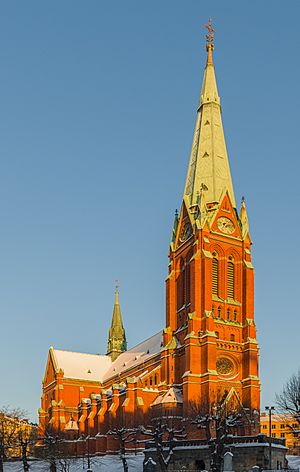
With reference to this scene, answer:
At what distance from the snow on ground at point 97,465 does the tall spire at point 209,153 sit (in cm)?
3435

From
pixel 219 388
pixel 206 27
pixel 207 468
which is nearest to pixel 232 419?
pixel 207 468

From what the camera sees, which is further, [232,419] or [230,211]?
[230,211]

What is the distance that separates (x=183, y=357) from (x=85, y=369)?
46.4 metres

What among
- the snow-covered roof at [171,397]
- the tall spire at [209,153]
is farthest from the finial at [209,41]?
the snow-covered roof at [171,397]

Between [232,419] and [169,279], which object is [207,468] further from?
[169,279]

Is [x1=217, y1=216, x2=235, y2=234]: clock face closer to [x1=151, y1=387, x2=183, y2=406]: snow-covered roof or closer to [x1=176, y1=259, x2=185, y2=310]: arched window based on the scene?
[x1=176, y1=259, x2=185, y2=310]: arched window

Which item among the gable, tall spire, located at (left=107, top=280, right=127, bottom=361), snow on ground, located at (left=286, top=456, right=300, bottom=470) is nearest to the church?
snow on ground, located at (left=286, top=456, right=300, bottom=470)

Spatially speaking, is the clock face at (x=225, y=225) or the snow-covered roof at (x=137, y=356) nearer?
the clock face at (x=225, y=225)

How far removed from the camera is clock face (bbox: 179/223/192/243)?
306 ft

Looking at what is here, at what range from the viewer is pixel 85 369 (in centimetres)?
13012

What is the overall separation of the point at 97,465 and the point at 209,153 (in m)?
44.0

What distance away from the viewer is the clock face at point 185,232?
93312 millimetres

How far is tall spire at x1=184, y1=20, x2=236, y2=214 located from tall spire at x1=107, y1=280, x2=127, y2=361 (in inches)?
2182

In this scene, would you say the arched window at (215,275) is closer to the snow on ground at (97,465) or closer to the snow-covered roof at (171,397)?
the snow-covered roof at (171,397)
